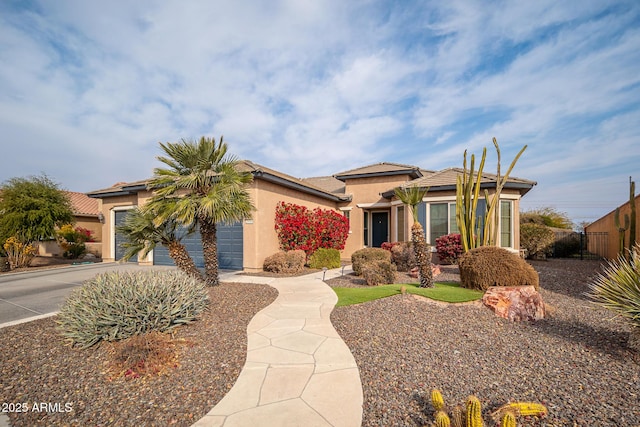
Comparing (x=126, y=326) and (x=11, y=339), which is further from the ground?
(x=126, y=326)

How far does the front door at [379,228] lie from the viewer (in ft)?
52.8

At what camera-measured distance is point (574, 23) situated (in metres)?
8.38

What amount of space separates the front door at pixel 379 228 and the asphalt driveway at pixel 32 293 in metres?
13.3

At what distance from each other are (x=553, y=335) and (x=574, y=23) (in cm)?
937

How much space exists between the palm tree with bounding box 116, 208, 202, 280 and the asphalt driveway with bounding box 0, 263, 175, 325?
1.98m

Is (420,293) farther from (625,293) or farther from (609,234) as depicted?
(609,234)

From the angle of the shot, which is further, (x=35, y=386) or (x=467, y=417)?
(x=35, y=386)

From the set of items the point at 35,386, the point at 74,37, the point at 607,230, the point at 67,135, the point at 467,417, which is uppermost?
the point at 74,37

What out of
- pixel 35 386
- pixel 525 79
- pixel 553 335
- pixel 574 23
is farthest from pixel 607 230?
pixel 35 386

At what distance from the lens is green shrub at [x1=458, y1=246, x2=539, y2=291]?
20.6 ft

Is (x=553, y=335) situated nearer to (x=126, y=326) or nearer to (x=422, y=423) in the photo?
(x=422, y=423)

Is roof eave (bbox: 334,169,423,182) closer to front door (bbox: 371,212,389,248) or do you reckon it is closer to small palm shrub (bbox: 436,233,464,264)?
front door (bbox: 371,212,389,248)

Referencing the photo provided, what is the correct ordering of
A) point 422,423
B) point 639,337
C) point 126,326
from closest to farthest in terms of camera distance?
point 422,423
point 639,337
point 126,326

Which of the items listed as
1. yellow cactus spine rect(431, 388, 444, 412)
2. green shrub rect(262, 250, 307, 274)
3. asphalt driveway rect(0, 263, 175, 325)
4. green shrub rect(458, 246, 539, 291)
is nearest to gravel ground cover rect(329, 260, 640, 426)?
yellow cactus spine rect(431, 388, 444, 412)
